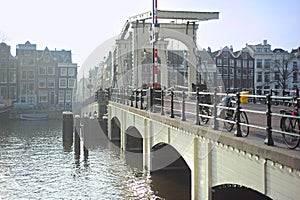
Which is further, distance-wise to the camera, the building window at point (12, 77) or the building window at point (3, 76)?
the building window at point (12, 77)

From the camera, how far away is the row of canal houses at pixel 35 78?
67375 mm

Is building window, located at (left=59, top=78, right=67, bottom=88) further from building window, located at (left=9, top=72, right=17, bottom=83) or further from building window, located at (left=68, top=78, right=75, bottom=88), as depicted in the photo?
building window, located at (left=9, top=72, right=17, bottom=83)

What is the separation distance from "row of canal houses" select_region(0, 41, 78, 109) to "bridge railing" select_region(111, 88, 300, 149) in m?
40.5

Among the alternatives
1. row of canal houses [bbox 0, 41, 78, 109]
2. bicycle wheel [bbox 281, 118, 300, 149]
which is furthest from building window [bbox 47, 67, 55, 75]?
bicycle wheel [bbox 281, 118, 300, 149]

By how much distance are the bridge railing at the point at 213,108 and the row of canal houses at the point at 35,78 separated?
40473 mm

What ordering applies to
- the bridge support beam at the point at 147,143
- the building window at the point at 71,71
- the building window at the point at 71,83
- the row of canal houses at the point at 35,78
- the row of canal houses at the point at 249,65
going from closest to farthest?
the bridge support beam at the point at 147,143 < the row of canal houses at the point at 249,65 < the row of canal houses at the point at 35,78 < the building window at the point at 71,83 < the building window at the point at 71,71

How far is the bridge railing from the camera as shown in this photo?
7.51 meters

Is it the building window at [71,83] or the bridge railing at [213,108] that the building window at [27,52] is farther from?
the bridge railing at [213,108]

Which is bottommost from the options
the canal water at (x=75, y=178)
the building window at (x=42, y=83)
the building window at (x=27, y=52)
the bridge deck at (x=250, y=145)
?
the canal water at (x=75, y=178)

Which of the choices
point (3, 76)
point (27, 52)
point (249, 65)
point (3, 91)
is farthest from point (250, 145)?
point (27, 52)

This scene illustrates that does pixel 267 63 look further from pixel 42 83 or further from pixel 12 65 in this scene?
pixel 12 65

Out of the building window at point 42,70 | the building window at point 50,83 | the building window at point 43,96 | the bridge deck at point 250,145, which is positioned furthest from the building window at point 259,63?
the bridge deck at point 250,145

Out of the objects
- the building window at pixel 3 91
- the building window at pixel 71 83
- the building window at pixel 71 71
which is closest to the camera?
the building window at pixel 3 91

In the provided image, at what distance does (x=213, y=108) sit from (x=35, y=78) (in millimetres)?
62236
